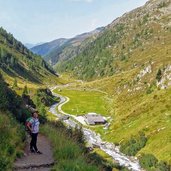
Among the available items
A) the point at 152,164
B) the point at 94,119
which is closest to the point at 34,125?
the point at 152,164

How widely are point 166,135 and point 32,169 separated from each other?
82418 millimetres

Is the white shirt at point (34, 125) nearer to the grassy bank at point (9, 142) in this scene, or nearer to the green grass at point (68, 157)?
the grassy bank at point (9, 142)

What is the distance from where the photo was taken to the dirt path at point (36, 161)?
22047 mm

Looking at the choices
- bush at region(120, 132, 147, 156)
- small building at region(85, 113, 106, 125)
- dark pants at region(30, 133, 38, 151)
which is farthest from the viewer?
small building at region(85, 113, 106, 125)

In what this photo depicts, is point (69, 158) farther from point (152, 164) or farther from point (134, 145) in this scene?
point (134, 145)

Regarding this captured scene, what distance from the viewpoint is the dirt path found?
72.3ft

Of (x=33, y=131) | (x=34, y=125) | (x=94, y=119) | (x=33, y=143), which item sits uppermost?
(x=34, y=125)

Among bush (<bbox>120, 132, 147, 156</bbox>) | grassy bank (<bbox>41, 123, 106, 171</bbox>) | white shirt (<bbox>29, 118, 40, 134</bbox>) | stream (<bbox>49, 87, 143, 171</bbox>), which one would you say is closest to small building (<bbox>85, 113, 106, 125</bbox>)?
stream (<bbox>49, 87, 143, 171</bbox>)

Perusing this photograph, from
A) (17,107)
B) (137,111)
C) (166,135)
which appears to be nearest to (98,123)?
(137,111)

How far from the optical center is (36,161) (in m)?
23.7

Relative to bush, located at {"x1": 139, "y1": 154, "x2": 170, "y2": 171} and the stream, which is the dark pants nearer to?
the stream

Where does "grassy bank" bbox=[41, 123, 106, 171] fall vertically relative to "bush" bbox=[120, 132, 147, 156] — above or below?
above

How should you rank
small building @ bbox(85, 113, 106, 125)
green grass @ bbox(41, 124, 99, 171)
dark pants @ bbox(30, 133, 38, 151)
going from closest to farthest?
green grass @ bbox(41, 124, 99, 171) < dark pants @ bbox(30, 133, 38, 151) < small building @ bbox(85, 113, 106, 125)

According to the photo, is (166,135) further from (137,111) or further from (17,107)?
(17,107)
